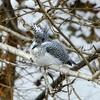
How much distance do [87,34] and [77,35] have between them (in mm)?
128

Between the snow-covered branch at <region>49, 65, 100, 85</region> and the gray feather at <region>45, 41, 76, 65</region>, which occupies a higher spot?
the gray feather at <region>45, 41, 76, 65</region>

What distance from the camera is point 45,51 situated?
1.06 metres

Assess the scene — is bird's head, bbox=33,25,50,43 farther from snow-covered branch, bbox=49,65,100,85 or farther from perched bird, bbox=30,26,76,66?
snow-covered branch, bbox=49,65,100,85

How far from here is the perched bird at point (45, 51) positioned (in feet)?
3.42

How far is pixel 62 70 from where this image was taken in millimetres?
1044

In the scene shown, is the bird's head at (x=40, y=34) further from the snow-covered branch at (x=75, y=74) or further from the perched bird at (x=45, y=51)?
the snow-covered branch at (x=75, y=74)

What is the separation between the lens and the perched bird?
1.04 metres

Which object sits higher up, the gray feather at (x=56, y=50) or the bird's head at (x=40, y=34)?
the bird's head at (x=40, y=34)

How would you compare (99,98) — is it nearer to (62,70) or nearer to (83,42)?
(83,42)

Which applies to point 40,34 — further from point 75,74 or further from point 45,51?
point 75,74

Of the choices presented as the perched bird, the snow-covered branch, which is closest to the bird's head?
the perched bird

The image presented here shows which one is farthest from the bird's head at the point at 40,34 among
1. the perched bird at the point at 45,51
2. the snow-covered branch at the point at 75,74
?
the snow-covered branch at the point at 75,74

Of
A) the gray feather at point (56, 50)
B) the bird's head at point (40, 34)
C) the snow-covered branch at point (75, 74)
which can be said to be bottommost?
the snow-covered branch at point (75, 74)

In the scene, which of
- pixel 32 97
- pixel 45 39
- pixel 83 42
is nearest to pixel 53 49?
pixel 45 39
